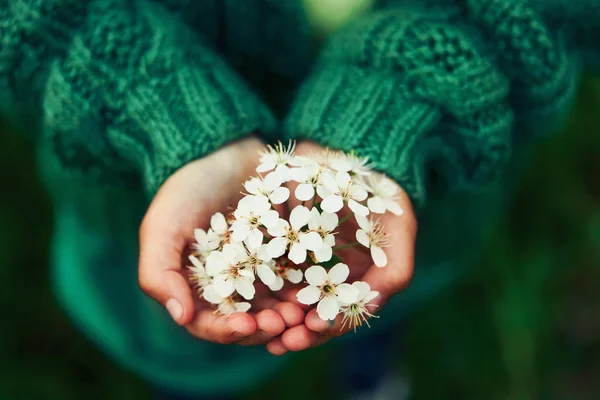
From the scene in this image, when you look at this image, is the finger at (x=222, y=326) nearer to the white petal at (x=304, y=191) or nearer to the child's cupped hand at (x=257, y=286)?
the child's cupped hand at (x=257, y=286)

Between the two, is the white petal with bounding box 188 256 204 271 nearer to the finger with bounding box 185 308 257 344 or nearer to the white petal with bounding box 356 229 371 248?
the finger with bounding box 185 308 257 344

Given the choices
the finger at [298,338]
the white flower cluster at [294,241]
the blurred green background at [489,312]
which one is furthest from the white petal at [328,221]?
the blurred green background at [489,312]

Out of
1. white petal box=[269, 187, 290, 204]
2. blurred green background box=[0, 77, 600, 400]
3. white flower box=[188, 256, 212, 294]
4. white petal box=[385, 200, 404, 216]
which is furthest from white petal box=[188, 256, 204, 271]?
blurred green background box=[0, 77, 600, 400]

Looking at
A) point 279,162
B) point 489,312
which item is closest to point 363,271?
point 279,162

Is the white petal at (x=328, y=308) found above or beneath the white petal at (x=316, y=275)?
beneath

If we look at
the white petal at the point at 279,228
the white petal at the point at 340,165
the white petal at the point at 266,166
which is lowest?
the white petal at the point at 279,228

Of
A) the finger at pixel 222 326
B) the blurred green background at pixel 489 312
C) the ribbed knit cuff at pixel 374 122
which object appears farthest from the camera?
the blurred green background at pixel 489 312

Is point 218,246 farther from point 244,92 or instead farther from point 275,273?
point 244,92
